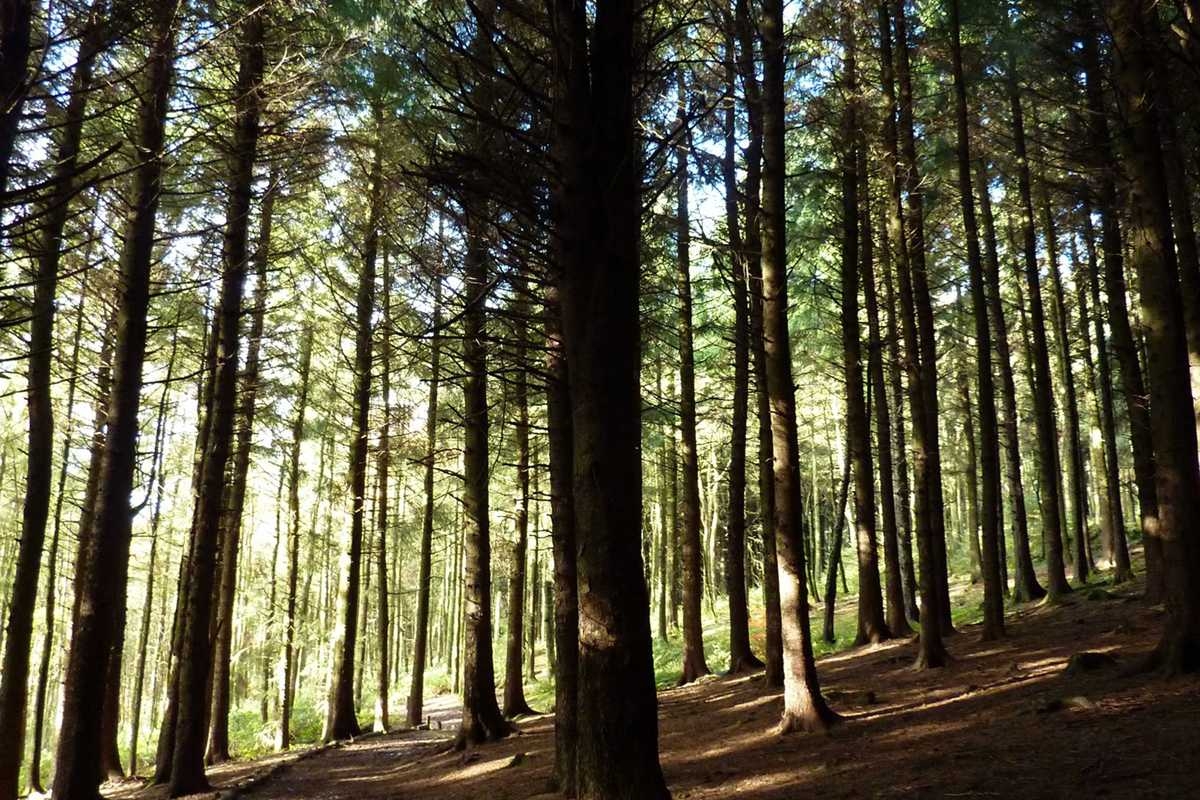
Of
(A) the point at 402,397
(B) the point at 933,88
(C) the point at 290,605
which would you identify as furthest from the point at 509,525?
(B) the point at 933,88

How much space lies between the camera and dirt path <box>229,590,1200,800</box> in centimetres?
549

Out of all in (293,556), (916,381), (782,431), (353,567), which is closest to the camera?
(782,431)

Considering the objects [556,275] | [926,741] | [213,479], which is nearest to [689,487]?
[926,741]

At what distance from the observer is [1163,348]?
25.6 ft

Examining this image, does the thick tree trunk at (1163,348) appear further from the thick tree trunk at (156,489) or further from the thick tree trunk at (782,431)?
the thick tree trunk at (156,489)

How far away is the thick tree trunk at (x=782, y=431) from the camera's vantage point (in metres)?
8.17

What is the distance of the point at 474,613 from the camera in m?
12.0

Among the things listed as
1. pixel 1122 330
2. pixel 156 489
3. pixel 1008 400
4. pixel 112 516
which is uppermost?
pixel 1122 330

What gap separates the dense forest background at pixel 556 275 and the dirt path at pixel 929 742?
0.76 meters

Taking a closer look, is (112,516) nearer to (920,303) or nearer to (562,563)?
(562,563)

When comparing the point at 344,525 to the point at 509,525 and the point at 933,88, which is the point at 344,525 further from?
the point at 933,88

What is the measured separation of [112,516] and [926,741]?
808 centimetres

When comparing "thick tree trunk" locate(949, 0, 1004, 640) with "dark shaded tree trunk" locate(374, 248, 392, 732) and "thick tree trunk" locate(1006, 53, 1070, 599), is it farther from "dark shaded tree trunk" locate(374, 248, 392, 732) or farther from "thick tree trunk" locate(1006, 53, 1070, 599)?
"dark shaded tree trunk" locate(374, 248, 392, 732)

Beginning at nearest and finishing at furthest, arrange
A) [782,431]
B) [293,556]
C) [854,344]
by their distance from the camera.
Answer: [782,431]
[854,344]
[293,556]
